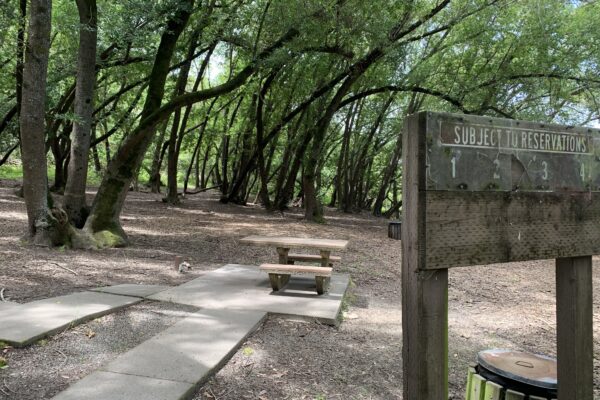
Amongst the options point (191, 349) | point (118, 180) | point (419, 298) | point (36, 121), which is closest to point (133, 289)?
point (191, 349)

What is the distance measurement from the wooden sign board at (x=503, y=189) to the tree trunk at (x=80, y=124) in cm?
784

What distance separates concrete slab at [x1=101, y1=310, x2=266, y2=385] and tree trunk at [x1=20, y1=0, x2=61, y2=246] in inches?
165

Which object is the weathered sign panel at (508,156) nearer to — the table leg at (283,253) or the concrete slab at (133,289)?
the concrete slab at (133,289)

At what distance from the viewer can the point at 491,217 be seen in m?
2.20

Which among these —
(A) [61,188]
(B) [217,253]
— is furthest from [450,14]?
(A) [61,188]

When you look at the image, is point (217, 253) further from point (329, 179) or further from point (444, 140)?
point (329, 179)

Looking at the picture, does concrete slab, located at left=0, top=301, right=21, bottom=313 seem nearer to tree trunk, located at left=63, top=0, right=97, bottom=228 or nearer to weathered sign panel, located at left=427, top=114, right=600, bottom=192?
weathered sign panel, located at left=427, top=114, right=600, bottom=192

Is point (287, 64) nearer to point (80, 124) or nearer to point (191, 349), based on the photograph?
point (80, 124)

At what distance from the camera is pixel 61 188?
16.2 m

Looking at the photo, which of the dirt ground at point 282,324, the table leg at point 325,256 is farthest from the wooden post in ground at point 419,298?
the table leg at point 325,256

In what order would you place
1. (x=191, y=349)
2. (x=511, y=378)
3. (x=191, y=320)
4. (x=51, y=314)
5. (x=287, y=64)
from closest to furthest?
1. (x=511, y=378)
2. (x=191, y=349)
3. (x=51, y=314)
4. (x=191, y=320)
5. (x=287, y=64)

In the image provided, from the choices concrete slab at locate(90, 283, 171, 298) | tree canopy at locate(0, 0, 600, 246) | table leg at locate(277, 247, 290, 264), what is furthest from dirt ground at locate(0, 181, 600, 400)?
tree canopy at locate(0, 0, 600, 246)

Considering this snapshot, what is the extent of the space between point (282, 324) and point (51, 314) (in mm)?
2052

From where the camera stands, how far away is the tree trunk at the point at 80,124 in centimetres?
844
